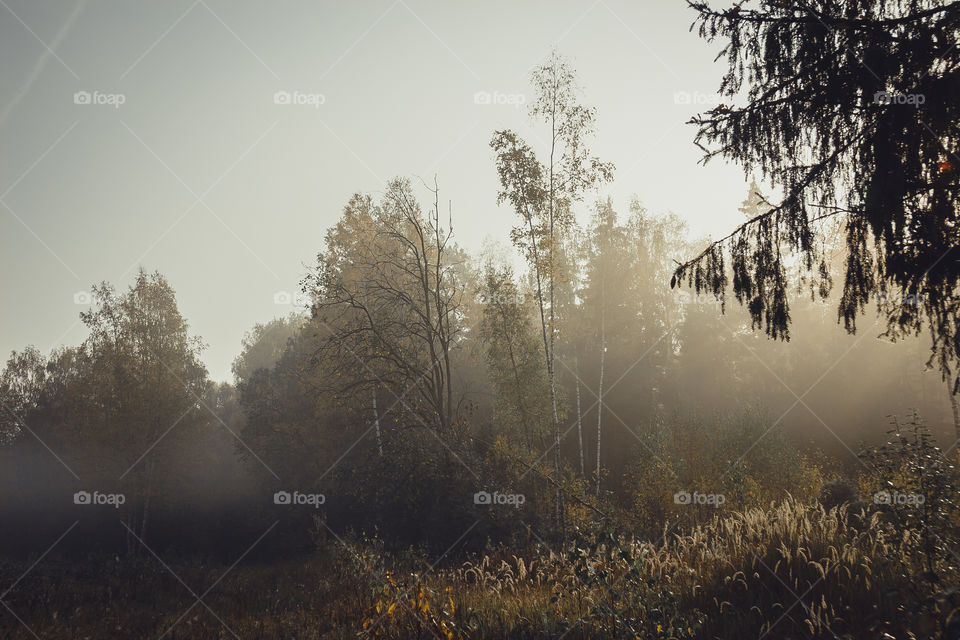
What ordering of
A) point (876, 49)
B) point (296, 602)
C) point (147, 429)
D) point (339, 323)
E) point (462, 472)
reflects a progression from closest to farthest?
point (876, 49) → point (296, 602) → point (462, 472) → point (339, 323) → point (147, 429)

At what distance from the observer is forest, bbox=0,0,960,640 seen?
4156 millimetres

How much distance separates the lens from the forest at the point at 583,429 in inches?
164

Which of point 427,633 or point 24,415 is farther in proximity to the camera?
point 24,415

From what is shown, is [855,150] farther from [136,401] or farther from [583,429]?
[136,401]

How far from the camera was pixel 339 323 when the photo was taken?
18.2 m

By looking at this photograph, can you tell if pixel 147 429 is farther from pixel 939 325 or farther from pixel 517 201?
pixel 939 325

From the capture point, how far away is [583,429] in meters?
27.3

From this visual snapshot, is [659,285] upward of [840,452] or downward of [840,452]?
upward

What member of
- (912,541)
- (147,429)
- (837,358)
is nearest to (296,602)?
(912,541)

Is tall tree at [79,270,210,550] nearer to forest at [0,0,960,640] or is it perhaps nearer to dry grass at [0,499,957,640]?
forest at [0,0,960,640]

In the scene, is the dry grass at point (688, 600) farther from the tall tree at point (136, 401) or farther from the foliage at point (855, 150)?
the tall tree at point (136, 401)

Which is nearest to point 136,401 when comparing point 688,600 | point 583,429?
point 583,429

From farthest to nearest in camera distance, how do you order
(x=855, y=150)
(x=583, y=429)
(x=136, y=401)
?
(x=583, y=429) → (x=136, y=401) → (x=855, y=150)

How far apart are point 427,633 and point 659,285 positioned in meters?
33.3
